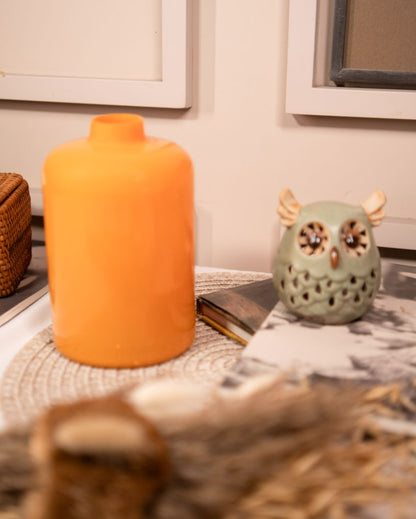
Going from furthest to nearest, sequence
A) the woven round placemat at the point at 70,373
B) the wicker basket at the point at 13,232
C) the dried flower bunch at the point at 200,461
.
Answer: the wicker basket at the point at 13,232
the woven round placemat at the point at 70,373
the dried flower bunch at the point at 200,461

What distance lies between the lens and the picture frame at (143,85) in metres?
0.78

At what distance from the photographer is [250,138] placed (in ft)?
2.71

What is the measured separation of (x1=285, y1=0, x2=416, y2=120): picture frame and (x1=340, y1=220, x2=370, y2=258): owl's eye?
0.26 metres

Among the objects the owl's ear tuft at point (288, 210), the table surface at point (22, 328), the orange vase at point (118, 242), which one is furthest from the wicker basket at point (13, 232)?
the owl's ear tuft at point (288, 210)

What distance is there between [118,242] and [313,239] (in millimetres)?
167

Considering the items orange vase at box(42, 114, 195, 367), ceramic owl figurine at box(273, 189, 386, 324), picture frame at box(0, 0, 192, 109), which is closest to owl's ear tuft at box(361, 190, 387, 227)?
ceramic owl figurine at box(273, 189, 386, 324)

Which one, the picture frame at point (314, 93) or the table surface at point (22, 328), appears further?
the picture frame at point (314, 93)

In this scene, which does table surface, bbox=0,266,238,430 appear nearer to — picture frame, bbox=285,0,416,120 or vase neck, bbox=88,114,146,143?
vase neck, bbox=88,114,146,143

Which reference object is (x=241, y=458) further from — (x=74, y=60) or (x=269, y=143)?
(x=74, y=60)

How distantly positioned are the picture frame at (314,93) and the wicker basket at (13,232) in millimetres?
338

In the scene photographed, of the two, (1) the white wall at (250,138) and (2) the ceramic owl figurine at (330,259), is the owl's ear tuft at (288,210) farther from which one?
(1) the white wall at (250,138)

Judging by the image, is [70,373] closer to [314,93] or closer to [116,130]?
[116,130]

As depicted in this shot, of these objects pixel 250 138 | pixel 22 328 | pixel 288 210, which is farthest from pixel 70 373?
pixel 250 138

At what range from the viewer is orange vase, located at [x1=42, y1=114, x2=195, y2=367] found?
1.68 feet
